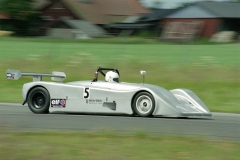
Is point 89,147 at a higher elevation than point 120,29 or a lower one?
lower

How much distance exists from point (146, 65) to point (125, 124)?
38.7 feet

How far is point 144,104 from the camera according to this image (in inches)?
475

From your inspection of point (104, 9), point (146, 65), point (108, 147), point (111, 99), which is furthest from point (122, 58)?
point (104, 9)

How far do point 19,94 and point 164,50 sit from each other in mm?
11447

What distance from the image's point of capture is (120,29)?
58.2 metres

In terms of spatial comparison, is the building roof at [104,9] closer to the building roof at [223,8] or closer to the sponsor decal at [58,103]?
the building roof at [223,8]

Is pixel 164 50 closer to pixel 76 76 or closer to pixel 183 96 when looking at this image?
pixel 76 76

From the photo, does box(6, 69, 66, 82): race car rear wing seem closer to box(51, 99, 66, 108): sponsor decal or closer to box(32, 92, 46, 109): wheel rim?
box(32, 92, 46, 109): wheel rim

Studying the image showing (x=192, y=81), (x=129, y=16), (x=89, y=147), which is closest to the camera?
(x=89, y=147)

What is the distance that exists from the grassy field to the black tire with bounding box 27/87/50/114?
3.91m

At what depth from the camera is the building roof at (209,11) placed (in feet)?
195

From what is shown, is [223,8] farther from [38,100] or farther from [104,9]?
[38,100]

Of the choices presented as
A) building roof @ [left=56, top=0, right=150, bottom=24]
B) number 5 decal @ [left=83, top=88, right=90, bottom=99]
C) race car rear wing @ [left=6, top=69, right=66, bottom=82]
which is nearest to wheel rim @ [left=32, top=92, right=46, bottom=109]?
race car rear wing @ [left=6, top=69, right=66, bottom=82]

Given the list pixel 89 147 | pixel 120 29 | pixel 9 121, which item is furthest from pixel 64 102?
pixel 120 29
